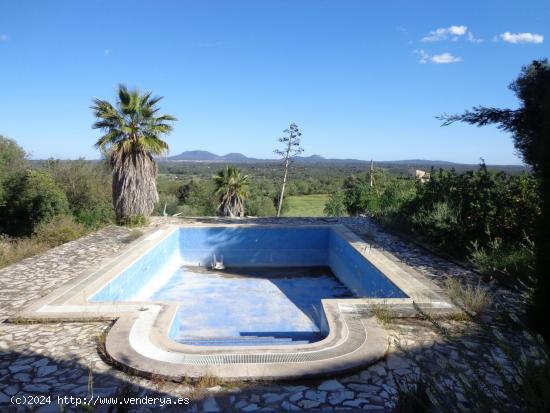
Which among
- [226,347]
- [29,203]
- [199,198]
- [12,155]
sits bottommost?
[199,198]

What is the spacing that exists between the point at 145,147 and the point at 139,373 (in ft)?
28.5

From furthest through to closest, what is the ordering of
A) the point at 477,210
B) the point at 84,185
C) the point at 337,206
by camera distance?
1. the point at 337,206
2. the point at 84,185
3. the point at 477,210

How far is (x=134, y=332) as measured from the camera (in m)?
4.39

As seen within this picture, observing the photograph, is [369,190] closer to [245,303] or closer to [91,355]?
[245,303]

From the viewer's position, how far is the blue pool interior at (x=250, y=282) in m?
6.53

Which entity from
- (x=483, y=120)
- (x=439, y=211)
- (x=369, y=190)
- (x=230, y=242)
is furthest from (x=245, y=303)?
(x=369, y=190)

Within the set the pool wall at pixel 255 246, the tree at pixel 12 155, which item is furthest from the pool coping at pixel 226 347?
the tree at pixel 12 155

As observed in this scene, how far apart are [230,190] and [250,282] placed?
1508 centimetres

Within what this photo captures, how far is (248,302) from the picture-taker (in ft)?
26.2

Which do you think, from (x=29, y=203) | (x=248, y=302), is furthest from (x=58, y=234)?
(x=248, y=302)

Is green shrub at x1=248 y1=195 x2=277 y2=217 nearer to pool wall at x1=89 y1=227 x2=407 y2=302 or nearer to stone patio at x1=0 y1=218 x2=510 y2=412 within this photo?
pool wall at x1=89 y1=227 x2=407 y2=302

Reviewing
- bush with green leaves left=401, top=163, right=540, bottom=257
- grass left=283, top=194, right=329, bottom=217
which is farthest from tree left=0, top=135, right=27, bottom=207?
grass left=283, top=194, right=329, bottom=217

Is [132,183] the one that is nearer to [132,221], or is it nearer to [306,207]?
[132,221]

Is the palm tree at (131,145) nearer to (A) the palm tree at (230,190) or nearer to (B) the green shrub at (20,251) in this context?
(B) the green shrub at (20,251)
